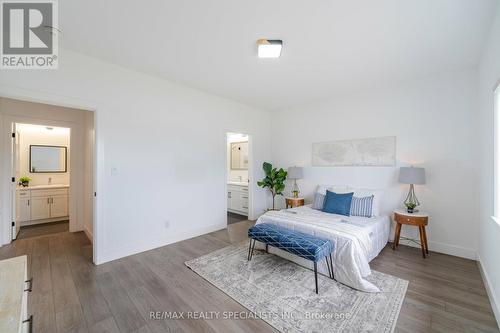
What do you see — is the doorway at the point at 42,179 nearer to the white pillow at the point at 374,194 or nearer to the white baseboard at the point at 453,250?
the white pillow at the point at 374,194

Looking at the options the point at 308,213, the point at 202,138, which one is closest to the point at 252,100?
the point at 202,138

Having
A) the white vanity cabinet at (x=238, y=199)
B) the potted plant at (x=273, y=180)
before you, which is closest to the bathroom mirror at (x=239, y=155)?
the white vanity cabinet at (x=238, y=199)

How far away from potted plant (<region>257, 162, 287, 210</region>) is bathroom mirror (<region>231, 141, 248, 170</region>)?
96 centimetres

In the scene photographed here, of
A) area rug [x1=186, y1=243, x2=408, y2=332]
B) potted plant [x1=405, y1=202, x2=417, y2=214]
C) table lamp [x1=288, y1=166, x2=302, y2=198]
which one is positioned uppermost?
table lamp [x1=288, y1=166, x2=302, y2=198]

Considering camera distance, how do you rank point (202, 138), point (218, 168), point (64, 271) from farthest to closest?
1. point (218, 168)
2. point (202, 138)
3. point (64, 271)

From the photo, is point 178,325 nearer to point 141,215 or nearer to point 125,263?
point 125,263

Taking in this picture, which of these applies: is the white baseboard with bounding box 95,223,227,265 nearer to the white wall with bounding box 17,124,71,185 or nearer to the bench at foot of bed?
the bench at foot of bed

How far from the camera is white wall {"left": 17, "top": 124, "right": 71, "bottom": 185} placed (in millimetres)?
4820

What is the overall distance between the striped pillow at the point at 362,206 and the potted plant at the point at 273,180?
1.80 meters

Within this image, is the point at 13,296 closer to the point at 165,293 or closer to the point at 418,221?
the point at 165,293

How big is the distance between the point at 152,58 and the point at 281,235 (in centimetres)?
291

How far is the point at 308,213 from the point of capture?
11.6 feet

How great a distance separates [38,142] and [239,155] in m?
4.92

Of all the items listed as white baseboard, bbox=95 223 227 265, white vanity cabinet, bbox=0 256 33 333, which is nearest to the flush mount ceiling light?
white vanity cabinet, bbox=0 256 33 333
